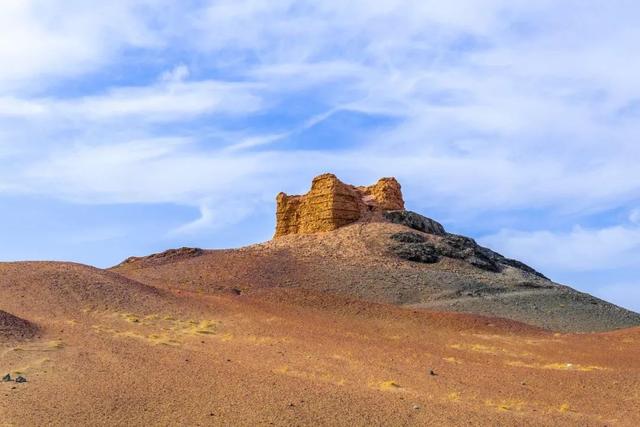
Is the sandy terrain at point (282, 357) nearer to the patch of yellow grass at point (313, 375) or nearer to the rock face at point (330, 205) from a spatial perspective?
the patch of yellow grass at point (313, 375)

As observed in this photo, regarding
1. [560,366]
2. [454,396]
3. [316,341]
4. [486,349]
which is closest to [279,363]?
[316,341]

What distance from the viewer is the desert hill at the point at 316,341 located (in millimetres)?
12547

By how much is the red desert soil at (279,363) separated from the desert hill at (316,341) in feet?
0.17

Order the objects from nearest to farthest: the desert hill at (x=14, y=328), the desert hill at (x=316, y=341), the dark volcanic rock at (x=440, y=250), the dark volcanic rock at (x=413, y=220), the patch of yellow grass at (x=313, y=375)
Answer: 1. the desert hill at (x=316, y=341)
2. the patch of yellow grass at (x=313, y=375)
3. the desert hill at (x=14, y=328)
4. the dark volcanic rock at (x=440, y=250)
5. the dark volcanic rock at (x=413, y=220)

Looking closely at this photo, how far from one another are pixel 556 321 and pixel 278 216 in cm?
1902

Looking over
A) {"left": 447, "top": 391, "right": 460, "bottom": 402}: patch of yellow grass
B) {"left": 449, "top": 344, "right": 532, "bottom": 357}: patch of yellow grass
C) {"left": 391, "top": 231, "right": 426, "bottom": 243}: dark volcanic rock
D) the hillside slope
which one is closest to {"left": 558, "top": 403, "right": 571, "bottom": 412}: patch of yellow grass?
{"left": 447, "top": 391, "right": 460, "bottom": 402}: patch of yellow grass

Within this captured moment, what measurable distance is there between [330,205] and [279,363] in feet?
79.9

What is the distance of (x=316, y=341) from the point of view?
19.6 m

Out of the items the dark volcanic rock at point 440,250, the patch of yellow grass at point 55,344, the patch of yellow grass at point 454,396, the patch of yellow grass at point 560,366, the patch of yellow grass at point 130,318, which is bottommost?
the patch of yellow grass at point 454,396

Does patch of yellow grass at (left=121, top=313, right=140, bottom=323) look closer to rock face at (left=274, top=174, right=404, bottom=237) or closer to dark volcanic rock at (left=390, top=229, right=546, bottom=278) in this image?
dark volcanic rock at (left=390, top=229, right=546, bottom=278)

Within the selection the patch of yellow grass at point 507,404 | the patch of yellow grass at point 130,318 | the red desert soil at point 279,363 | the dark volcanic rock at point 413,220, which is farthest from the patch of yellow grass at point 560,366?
the dark volcanic rock at point 413,220

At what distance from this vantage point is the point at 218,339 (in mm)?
19062

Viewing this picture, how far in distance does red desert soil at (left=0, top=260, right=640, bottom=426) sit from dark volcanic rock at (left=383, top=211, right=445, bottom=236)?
599 inches

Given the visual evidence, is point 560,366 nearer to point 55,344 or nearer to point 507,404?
point 507,404
